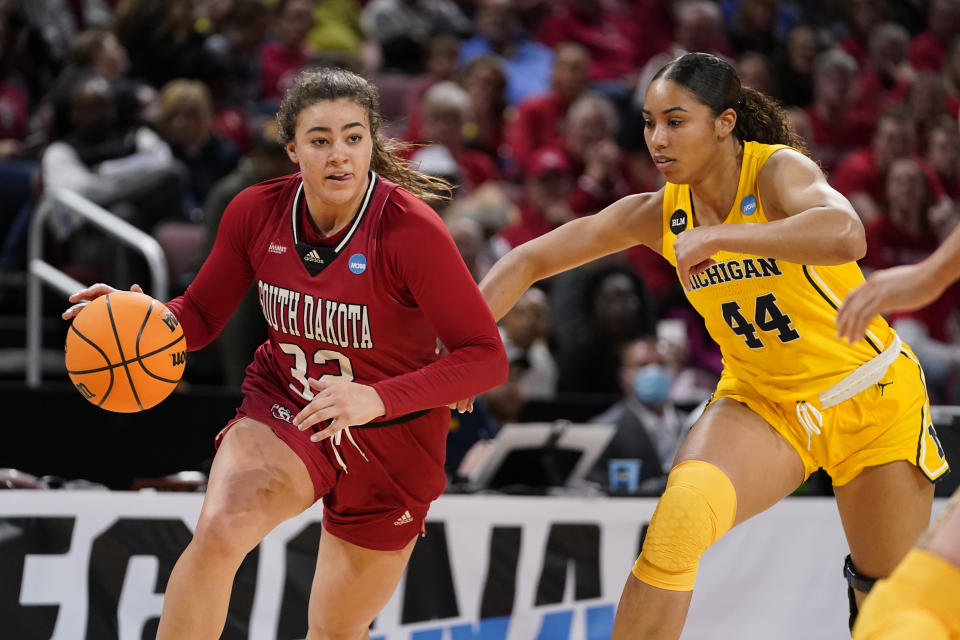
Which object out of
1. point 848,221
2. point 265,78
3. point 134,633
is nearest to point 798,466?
point 848,221

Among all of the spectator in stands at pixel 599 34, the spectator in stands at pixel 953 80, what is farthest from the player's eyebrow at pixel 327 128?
the spectator in stands at pixel 953 80

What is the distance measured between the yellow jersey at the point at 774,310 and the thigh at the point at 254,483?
1293 mm

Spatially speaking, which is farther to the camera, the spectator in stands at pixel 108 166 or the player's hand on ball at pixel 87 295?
the spectator in stands at pixel 108 166

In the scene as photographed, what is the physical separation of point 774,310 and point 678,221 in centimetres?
41

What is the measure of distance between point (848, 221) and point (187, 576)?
2006 millimetres

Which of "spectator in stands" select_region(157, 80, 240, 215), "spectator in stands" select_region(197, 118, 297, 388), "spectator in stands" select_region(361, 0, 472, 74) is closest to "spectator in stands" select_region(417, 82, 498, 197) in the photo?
"spectator in stands" select_region(157, 80, 240, 215)

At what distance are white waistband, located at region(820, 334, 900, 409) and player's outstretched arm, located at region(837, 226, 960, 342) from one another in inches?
36.4

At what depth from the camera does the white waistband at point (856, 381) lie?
12.5 ft

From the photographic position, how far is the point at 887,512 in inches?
149

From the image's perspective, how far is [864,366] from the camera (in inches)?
151

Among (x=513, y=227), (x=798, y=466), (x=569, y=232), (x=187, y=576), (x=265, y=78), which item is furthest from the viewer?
(x=265, y=78)

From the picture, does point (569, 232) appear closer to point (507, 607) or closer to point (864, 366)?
A: point (864, 366)

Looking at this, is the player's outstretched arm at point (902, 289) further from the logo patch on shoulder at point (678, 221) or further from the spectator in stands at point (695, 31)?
the spectator in stands at point (695, 31)

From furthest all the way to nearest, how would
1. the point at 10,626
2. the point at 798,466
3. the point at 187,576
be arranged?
the point at 10,626 → the point at 798,466 → the point at 187,576
